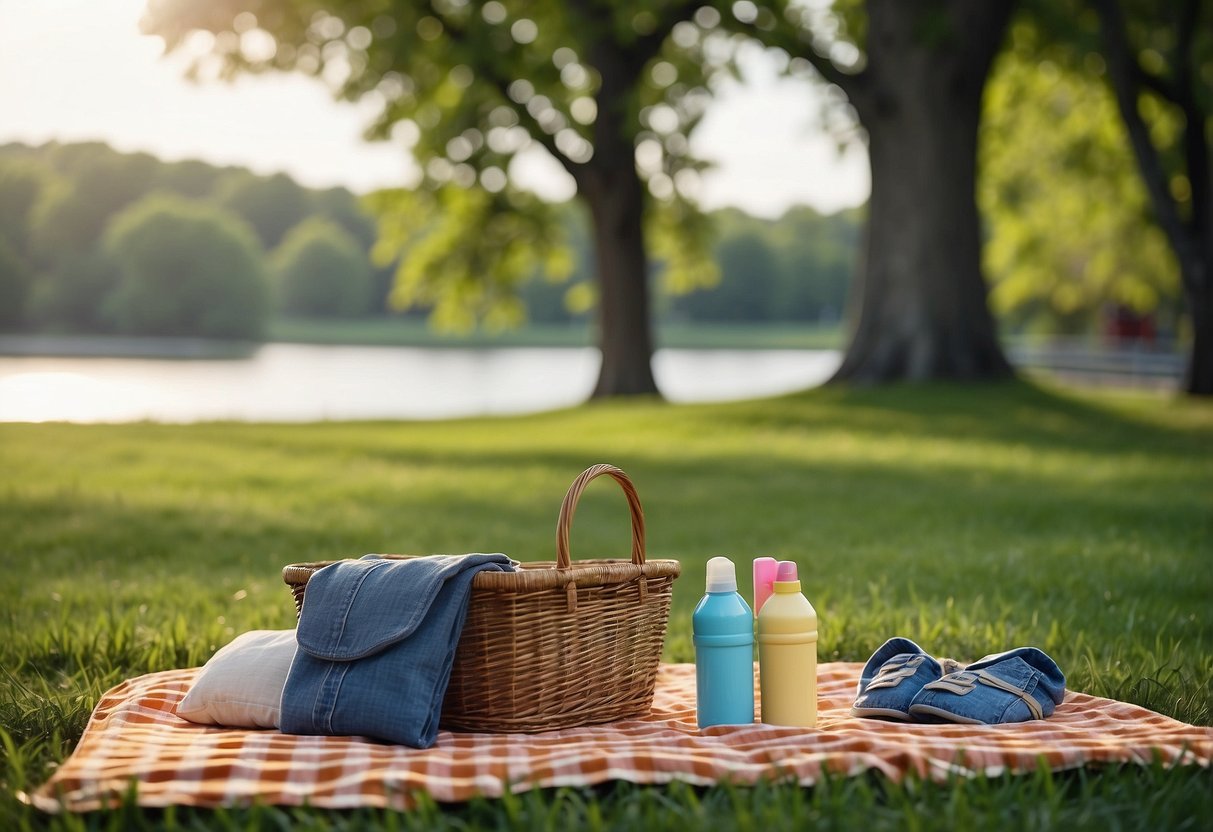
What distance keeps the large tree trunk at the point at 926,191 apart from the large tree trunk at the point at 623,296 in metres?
5.48

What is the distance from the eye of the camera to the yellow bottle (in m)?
3.49

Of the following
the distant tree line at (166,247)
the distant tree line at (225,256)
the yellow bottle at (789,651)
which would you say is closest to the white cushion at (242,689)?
the yellow bottle at (789,651)

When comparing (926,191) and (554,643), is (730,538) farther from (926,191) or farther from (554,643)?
(926,191)

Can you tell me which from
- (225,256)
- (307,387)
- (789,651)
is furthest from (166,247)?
(789,651)

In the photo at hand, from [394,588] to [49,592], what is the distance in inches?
126

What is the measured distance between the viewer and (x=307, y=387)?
1232 inches

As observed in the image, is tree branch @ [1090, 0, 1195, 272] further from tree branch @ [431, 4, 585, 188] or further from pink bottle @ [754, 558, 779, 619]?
pink bottle @ [754, 558, 779, 619]

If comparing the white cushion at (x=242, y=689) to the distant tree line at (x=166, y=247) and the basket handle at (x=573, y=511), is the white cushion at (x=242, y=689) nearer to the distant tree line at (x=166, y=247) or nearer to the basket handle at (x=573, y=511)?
the basket handle at (x=573, y=511)

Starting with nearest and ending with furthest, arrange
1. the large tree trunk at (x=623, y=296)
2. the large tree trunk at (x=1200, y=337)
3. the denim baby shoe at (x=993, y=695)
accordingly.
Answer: the denim baby shoe at (x=993, y=695), the large tree trunk at (x=1200, y=337), the large tree trunk at (x=623, y=296)

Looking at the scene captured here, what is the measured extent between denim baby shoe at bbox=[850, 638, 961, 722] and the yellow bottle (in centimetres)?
29

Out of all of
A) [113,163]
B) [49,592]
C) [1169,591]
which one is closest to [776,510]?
[1169,591]

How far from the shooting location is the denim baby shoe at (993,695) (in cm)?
358

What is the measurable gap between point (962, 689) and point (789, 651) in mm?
556

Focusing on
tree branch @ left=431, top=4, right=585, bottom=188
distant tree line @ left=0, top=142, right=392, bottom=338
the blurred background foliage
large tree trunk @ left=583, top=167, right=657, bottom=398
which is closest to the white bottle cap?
the blurred background foliage
